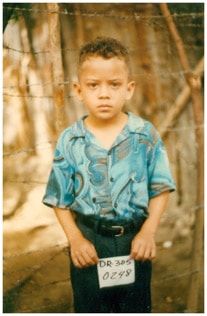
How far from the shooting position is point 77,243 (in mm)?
2234

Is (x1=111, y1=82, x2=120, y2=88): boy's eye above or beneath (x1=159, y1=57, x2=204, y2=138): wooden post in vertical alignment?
above

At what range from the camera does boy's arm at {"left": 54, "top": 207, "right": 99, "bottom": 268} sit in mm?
2213

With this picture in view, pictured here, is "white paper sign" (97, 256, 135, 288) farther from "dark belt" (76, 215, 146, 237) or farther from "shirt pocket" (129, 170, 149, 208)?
"shirt pocket" (129, 170, 149, 208)

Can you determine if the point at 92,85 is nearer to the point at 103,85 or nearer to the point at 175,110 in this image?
Result: the point at 103,85

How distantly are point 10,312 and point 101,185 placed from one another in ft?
3.33

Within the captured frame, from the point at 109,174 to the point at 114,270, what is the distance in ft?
1.67

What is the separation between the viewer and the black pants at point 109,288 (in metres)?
2.22

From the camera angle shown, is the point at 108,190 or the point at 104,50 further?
the point at 108,190

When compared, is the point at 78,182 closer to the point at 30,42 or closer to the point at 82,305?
the point at 82,305

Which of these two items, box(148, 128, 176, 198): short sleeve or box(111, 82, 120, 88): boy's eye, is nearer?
box(111, 82, 120, 88): boy's eye

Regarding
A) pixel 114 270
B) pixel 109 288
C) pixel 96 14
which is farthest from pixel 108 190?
pixel 96 14

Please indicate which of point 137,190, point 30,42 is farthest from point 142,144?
point 30,42

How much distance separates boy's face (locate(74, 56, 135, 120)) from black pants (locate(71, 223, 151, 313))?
24.8 inches

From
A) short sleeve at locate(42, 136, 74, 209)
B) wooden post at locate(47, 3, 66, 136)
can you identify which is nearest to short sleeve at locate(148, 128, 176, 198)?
short sleeve at locate(42, 136, 74, 209)
